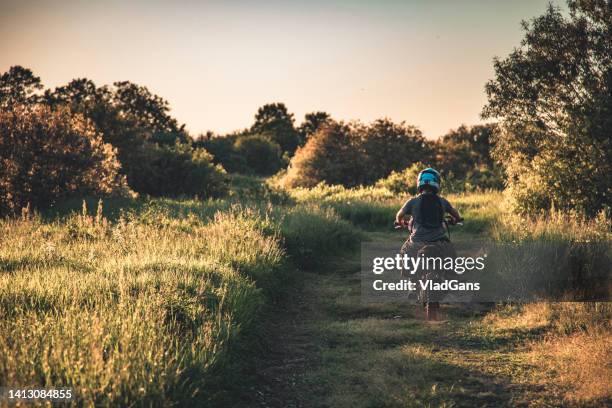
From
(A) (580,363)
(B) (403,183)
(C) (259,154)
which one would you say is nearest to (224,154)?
(C) (259,154)

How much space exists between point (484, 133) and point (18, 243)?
56.7 meters

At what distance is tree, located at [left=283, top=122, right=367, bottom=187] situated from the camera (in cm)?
3872

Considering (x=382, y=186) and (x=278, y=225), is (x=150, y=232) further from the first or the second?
(x=382, y=186)

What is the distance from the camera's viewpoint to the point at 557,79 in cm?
1745

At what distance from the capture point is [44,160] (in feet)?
67.7

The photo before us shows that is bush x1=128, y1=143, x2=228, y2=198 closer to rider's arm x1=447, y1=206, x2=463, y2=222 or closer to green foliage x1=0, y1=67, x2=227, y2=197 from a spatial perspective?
green foliage x1=0, y1=67, x2=227, y2=197

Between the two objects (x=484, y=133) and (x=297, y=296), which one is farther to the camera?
(x=484, y=133)

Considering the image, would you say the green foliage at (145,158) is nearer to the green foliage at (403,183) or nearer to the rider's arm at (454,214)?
the green foliage at (403,183)

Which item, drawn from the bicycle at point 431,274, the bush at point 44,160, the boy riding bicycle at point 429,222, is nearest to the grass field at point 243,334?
the bicycle at point 431,274

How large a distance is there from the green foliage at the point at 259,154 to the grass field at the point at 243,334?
184 ft

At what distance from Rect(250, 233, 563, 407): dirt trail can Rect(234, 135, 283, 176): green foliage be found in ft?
192

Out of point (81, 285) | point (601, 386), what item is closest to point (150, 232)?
point (81, 285)

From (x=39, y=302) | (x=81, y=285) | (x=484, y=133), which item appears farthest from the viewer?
(x=484, y=133)

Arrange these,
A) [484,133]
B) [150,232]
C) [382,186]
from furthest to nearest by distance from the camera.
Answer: [484,133] → [382,186] → [150,232]
